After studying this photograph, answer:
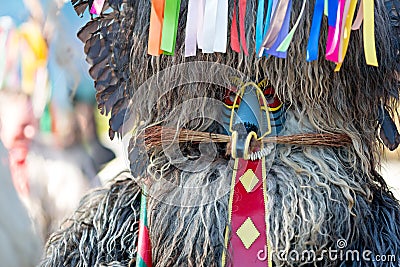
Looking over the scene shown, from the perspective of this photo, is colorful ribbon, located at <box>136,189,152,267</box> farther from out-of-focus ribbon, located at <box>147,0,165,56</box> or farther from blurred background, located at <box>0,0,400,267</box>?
blurred background, located at <box>0,0,400,267</box>

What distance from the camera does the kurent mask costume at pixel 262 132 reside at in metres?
1.15

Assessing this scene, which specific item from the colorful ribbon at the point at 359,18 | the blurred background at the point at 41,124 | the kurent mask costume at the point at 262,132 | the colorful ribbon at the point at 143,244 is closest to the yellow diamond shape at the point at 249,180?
the kurent mask costume at the point at 262,132

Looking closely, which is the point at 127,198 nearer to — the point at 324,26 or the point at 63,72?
the point at 324,26

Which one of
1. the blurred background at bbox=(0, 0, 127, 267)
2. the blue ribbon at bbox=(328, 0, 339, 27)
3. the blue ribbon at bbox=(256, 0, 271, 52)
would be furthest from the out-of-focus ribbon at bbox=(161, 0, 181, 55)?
the blurred background at bbox=(0, 0, 127, 267)

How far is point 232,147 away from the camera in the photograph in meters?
1.16

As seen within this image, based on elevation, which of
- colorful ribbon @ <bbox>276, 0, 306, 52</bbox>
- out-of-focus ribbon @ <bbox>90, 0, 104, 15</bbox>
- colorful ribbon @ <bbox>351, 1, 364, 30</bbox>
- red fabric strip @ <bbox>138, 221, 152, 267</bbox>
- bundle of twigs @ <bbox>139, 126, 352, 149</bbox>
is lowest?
red fabric strip @ <bbox>138, 221, 152, 267</bbox>

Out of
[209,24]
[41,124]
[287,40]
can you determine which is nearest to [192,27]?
[209,24]

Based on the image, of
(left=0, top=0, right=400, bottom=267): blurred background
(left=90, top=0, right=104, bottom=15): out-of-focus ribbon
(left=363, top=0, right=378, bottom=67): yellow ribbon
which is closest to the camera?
(left=363, top=0, right=378, bottom=67): yellow ribbon

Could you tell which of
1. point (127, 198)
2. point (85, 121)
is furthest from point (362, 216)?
point (85, 121)

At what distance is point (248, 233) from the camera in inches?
45.8

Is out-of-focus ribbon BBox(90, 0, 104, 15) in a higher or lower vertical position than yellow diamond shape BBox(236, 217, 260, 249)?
higher

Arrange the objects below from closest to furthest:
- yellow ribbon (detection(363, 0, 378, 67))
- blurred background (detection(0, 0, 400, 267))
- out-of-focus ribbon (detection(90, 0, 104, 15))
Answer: yellow ribbon (detection(363, 0, 378, 67)), out-of-focus ribbon (detection(90, 0, 104, 15)), blurred background (detection(0, 0, 400, 267))

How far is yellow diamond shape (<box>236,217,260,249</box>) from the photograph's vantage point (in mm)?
1161

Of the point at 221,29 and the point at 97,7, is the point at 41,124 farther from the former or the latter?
the point at 221,29
